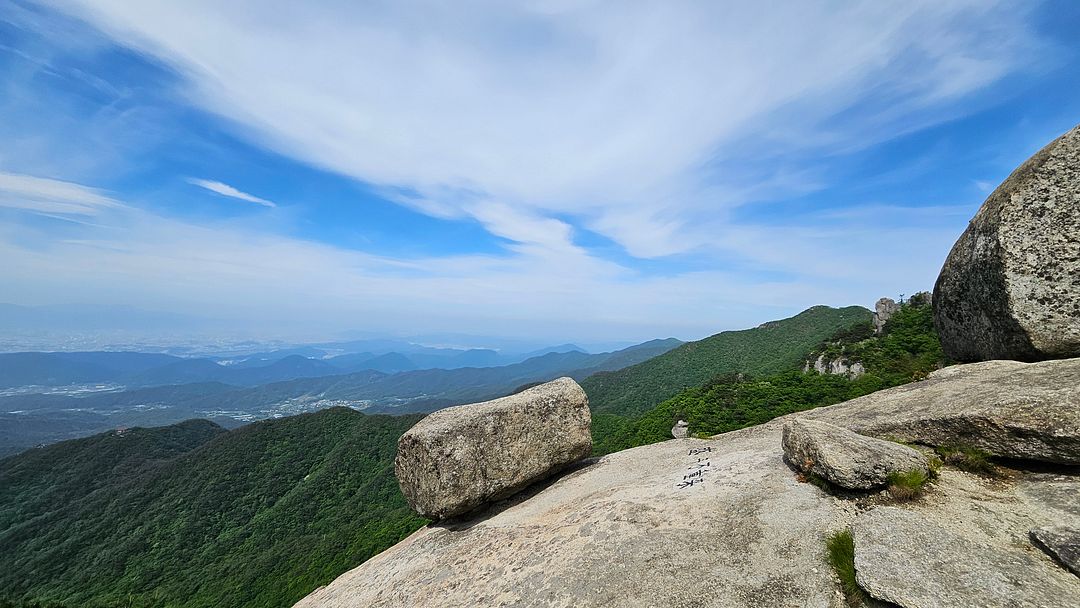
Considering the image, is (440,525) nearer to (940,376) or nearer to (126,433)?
(940,376)

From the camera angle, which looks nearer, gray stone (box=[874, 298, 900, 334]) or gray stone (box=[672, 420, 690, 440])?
gray stone (box=[672, 420, 690, 440])

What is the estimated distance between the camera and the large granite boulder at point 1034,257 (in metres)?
8.14

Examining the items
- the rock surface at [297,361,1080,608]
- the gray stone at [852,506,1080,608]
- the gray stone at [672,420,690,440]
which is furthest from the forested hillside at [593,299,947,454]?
the gray stone at [852,506,1080,608]

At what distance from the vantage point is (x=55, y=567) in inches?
2884

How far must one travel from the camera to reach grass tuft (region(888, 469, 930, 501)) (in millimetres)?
6199

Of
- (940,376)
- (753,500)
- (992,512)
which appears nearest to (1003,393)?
(992,512)

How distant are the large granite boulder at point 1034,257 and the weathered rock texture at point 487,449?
9323mm

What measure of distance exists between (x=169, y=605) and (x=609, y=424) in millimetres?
65424

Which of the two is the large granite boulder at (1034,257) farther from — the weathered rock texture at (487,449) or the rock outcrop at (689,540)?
the weathered rock texture at (487,449)

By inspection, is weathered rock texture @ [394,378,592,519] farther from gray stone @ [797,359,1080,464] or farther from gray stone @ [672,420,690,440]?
gray stone @ [672,420,690,440]

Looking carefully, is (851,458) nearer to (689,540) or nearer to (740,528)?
(740,528)

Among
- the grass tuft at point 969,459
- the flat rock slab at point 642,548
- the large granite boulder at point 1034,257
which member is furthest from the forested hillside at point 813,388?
the flat rock slab at point 642,548

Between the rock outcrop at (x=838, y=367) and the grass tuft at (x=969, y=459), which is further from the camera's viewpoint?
the rock outcrop at (x=838, y=367)

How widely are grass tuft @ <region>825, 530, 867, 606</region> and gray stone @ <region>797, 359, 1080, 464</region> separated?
3163mm
